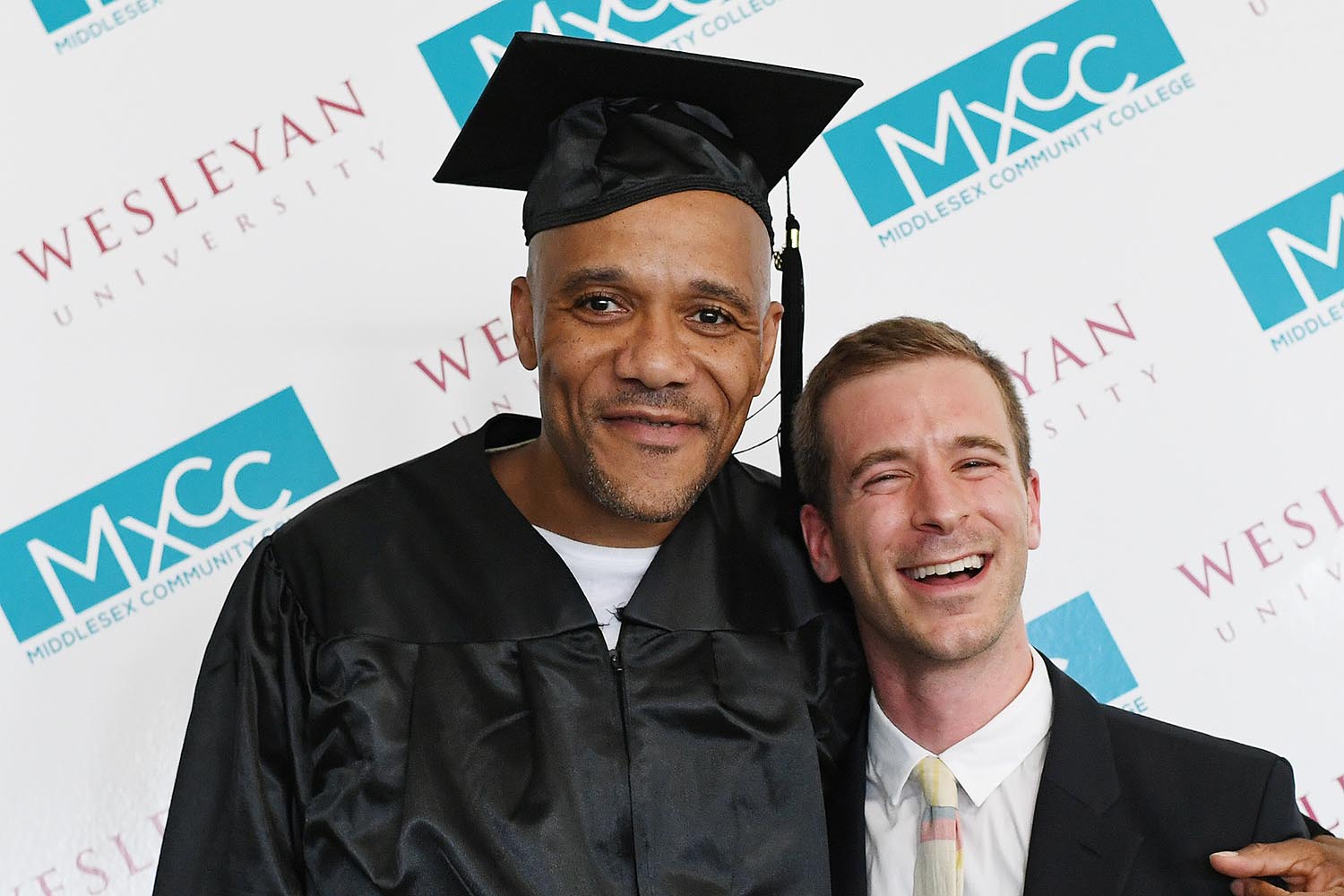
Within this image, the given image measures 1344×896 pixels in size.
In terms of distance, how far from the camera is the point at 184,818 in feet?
6.01

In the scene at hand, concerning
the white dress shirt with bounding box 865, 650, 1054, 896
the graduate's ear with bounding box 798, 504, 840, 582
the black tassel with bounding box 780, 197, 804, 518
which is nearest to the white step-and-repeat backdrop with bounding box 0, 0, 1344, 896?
the black tassel with bounding box 780, 197, 804, 518

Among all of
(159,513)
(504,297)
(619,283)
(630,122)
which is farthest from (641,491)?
(159,513)

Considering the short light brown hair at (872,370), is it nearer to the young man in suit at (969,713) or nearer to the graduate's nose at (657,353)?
the young man in suit at (969,713)

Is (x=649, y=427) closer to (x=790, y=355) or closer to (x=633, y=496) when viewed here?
(x=633, y=496)

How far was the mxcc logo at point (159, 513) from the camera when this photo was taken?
2.61 meters

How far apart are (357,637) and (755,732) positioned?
569 millimetres

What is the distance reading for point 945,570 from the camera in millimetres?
1934

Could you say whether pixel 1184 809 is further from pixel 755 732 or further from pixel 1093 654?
pixel 1093 654

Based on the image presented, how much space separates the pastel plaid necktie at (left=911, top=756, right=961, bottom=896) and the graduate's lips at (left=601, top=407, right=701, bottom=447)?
1.88 ft

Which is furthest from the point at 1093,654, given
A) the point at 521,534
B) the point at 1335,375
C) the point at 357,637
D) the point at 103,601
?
the point at 103,601

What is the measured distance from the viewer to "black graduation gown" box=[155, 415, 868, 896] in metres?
1.80

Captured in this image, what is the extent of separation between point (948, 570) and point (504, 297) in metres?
1.22

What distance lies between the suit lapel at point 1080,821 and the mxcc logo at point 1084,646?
852 mm

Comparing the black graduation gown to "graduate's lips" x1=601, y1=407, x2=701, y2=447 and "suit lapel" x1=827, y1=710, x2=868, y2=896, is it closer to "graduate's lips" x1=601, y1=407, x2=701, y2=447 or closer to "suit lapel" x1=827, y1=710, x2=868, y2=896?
"suit lapel" x1=827, y1=710, x2=868, y2=896
